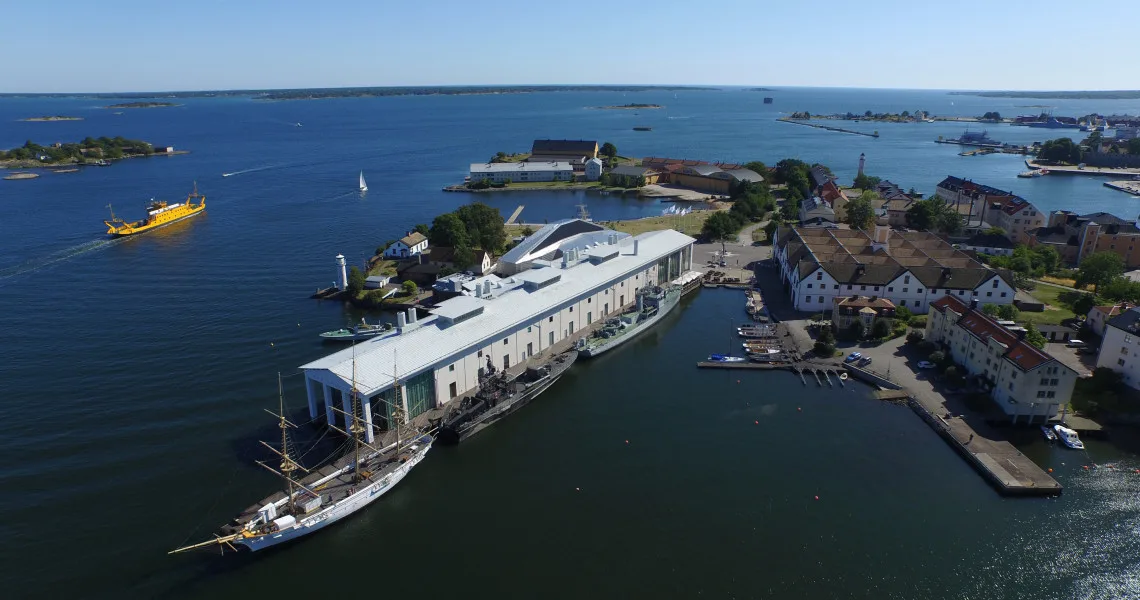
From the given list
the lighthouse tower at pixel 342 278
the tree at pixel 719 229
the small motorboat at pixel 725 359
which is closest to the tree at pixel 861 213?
the tree at pixel 719 229

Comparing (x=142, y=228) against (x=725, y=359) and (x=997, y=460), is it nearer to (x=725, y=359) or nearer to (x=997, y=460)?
(x=725, y=359)

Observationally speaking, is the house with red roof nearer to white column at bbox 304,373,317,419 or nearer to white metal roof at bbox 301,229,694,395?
white metal roof at bbox 301,229,694,395

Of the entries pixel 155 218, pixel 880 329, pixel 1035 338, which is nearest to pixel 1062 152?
pixel 1035 338

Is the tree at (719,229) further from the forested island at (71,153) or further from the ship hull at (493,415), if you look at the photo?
the forested island at (71,153)

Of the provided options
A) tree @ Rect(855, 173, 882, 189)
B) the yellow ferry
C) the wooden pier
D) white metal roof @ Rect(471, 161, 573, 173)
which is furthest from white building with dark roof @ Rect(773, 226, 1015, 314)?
the yellow ferry

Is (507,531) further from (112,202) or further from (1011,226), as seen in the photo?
(112,202)
